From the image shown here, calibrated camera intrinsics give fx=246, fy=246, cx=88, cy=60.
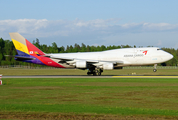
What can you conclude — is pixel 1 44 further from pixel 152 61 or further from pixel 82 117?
pixel 82 117

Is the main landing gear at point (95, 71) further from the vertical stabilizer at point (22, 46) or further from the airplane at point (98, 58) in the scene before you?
the vertical stabilizer at point (22, 46)

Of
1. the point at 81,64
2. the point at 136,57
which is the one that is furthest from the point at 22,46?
the point at 136,57

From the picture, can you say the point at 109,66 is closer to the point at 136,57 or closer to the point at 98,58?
the point at 98,58

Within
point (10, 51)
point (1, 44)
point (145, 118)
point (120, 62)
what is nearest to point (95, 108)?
point (145, 118)

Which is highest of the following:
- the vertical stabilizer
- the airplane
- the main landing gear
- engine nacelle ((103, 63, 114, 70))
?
the vertical stabilizer

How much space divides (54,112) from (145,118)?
4.35 meters

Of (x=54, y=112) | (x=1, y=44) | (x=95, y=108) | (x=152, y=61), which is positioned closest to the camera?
(x=54, y=112)

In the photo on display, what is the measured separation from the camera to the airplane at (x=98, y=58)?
4325 centimetres

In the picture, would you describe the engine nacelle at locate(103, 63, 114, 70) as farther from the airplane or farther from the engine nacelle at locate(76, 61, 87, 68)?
the engine nacelle at locate(76, 61, 87, 68)

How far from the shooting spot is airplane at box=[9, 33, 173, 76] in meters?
43.2

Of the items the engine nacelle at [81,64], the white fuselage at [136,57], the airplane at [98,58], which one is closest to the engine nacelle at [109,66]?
the airplane at [98,58]

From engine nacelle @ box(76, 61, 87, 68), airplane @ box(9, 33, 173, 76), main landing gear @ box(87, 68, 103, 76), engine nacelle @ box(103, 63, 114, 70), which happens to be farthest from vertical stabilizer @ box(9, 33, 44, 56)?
Answer: engine nacelle @ box(103, 63, 114, 70)

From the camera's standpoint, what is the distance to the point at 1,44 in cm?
18138

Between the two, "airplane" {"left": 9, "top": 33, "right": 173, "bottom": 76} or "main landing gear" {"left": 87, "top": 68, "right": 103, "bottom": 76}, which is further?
"main landing gear" {"left": 87, "top": 68, "right": 103, "bottom": 76}
